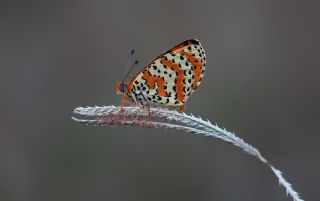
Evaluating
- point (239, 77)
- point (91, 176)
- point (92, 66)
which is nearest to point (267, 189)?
point (239, 77)

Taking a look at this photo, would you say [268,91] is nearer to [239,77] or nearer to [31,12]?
[239,77]

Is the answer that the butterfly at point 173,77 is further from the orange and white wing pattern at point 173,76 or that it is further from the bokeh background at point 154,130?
Answer: the bokeh background at point 154,130

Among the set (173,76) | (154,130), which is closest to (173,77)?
(173,76)

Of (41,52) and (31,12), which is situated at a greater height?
(31,12)

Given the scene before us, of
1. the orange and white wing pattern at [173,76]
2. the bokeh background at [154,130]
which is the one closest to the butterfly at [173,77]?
the orange and white wing pattern at [173,76]

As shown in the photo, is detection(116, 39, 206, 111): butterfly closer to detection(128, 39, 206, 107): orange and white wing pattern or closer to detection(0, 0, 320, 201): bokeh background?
detection(128, 39, 206, 107): orange and white wing pattern
